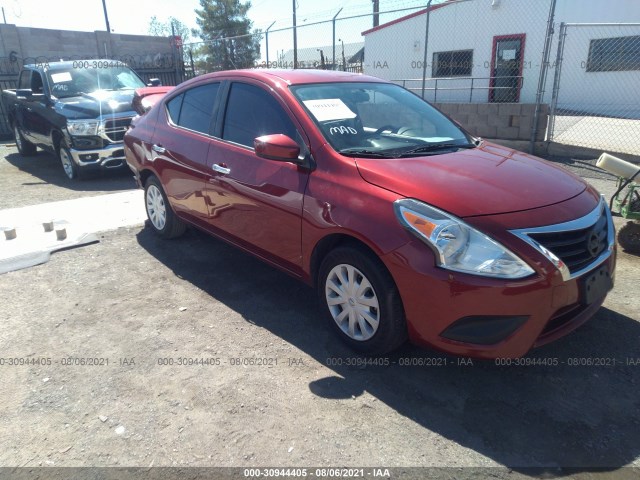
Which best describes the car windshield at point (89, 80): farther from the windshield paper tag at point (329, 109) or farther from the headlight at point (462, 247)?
the headlight at point (462, 247)

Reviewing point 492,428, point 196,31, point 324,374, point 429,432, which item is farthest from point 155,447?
point 196,31

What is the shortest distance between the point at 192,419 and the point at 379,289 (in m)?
1.25

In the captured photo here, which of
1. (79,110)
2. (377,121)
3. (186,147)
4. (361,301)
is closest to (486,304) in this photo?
(361,301)

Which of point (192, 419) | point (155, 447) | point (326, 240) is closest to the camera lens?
point (155, 447)

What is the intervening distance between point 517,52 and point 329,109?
1655 cm

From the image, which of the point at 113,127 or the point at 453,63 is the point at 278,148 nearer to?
the point at 113,127

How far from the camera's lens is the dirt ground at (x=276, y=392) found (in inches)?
95.1

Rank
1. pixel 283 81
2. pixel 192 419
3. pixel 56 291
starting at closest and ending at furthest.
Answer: pixel 192 419 < pixel 283 81 < pixel 56 291

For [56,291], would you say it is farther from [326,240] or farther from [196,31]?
[196,31]

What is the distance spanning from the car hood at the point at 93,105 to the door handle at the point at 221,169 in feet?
16.3

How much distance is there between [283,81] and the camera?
12.2ft

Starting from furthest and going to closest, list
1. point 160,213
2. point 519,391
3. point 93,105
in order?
point 93,105 < point 160,213 < point 519,391

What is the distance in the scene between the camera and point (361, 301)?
300 cm

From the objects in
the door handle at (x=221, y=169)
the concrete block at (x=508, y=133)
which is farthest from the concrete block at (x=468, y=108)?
the door handle at (x=221, y=169)
